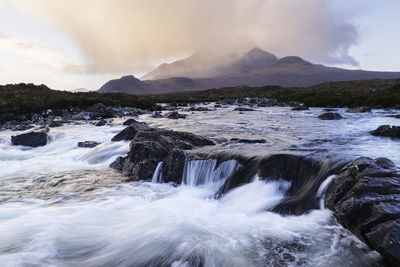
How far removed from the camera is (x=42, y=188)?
26.9 ft

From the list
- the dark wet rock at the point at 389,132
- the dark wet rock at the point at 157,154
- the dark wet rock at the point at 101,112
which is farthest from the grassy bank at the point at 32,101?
the dark wet rock at the point at 389,132

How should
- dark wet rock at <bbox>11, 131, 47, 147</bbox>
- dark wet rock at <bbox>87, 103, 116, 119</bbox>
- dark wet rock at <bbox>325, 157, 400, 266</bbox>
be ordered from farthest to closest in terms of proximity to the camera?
1. dark wet rock at <bbox>87, 103, 116, 119</bbox>
2. dark wet rock at <bbox>11, 131, 47, 147</bbox>
3. dark wet rock at <bbox>325, 157, 400, 266</bbox>

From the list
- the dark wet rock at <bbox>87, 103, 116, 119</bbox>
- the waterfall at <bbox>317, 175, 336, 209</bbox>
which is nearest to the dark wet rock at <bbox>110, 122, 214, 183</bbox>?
the waterfall at <bbox>317, 175, 336, 209</bbox>

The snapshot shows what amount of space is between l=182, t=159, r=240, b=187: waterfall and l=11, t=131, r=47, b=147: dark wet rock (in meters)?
10.2

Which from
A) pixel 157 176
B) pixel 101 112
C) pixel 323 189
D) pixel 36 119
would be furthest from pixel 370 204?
pixel 101 112

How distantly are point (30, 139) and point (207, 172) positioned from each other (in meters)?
11.3

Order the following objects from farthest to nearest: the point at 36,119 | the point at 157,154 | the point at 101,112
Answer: the point at 101,112 < the point at 36,119 < the point at 157,154

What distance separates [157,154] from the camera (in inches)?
368

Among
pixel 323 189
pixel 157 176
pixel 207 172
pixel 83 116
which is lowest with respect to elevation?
pixel 157 176

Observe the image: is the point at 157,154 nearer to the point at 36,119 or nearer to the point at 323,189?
the point at 323,189

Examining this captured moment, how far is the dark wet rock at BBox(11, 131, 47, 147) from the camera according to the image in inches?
552

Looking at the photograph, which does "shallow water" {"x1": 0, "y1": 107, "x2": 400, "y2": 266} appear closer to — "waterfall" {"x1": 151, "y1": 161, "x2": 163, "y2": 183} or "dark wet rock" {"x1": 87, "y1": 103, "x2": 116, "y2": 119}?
"waterfall" {"x1": 151, "y1": 161, "x2": 163, "y2": 183}

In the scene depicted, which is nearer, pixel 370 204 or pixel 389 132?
pixel 370 204

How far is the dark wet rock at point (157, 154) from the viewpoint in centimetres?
876
